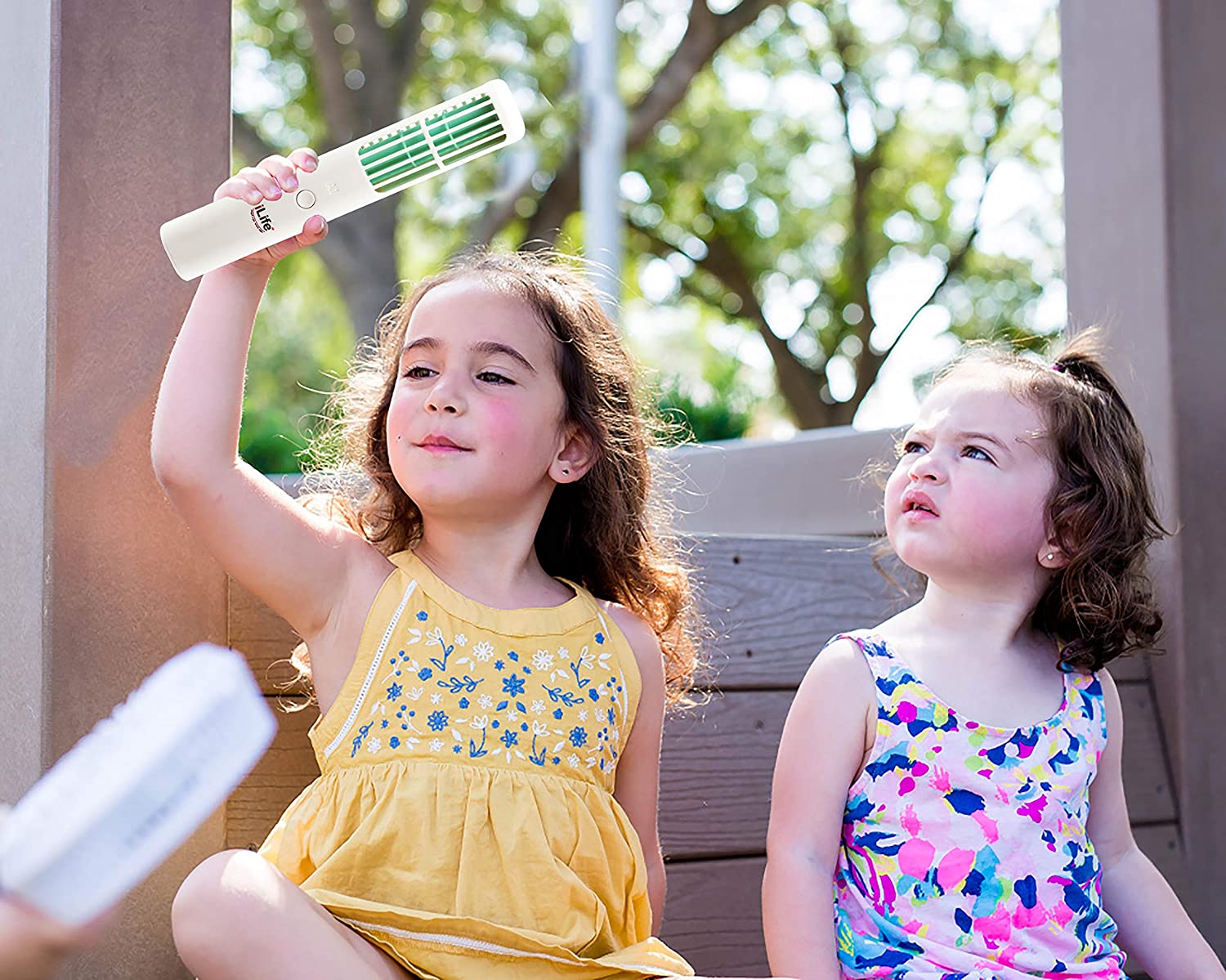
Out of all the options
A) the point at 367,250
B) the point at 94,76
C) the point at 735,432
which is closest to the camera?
the point at 94,76

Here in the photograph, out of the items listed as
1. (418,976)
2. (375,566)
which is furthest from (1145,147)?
(418,976)

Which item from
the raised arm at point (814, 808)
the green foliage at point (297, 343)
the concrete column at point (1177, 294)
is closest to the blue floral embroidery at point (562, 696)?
the raised arm at point (814, 808)

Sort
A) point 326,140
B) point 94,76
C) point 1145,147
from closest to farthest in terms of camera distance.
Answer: point 94,76, point 1145,147, point 326,140

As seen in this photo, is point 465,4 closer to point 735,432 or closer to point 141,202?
point 735,432

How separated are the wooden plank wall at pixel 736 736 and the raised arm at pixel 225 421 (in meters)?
0.23

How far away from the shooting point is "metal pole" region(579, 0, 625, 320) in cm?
819

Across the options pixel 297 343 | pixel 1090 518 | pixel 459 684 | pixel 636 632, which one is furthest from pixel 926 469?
pixel 297 343

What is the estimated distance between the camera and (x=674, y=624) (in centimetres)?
184

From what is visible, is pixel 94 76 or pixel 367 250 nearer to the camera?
pixel 94 76

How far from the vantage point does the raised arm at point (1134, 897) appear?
1.74 metres

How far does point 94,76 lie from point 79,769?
1.15 metres

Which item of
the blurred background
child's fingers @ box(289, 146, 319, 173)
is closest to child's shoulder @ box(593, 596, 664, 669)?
child's fingers @ box(289, 146, 319, 173)

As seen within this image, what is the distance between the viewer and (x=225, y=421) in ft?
4.65

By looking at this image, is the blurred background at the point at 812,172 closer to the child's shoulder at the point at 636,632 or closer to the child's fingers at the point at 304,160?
the child's shoulder at the point at 636,632
